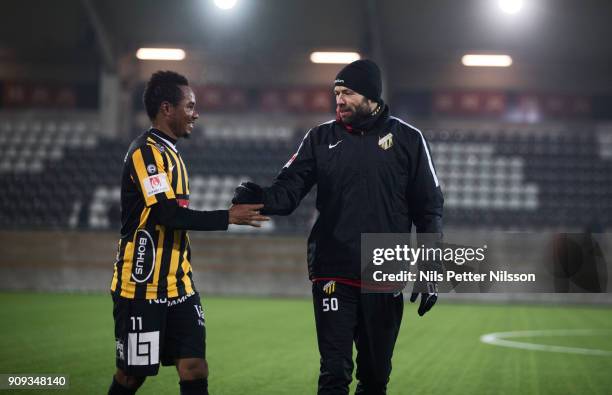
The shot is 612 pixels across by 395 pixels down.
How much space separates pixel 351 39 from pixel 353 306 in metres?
19.8

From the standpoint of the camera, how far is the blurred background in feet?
65.5

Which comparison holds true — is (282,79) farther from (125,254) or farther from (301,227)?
(125,254)

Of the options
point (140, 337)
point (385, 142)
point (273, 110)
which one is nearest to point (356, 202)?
point (385, 142)

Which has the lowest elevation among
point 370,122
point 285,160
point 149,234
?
point 149,234

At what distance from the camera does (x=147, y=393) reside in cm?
733

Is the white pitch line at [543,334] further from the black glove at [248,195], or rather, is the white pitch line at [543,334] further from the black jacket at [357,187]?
the black glove at [248,195]

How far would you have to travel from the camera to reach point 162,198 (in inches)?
195

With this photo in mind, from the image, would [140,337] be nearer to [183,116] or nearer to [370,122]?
[183,116]

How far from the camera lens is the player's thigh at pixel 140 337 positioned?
4926 millimetres

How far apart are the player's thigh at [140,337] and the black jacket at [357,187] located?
807mm

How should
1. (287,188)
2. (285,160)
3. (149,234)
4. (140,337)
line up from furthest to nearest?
(285,160), (287,188), (149,234), (140,337)

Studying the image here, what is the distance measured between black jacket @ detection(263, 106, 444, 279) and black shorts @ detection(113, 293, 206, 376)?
680mm

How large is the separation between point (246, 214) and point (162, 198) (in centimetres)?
47

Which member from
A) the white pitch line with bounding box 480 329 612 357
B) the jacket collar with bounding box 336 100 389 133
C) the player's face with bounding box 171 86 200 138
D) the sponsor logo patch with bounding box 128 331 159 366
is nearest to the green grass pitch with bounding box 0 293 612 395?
the white pitch line with bounding box 480 329 612 357
